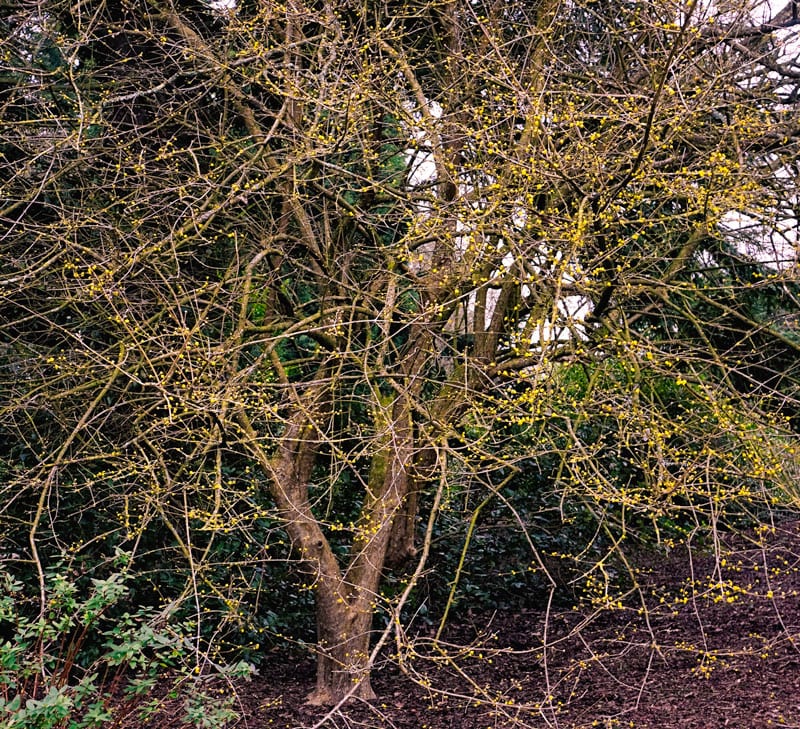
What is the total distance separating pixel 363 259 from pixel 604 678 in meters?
3.36

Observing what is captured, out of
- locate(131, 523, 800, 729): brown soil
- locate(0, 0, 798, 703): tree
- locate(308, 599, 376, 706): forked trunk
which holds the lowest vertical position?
locate(131, 523, 800, 729): brown soil

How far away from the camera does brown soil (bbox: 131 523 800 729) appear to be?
506cm

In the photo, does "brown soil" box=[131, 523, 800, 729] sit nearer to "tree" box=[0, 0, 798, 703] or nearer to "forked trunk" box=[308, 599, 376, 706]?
"forked trunk" box=[308, 599, 376, 706]

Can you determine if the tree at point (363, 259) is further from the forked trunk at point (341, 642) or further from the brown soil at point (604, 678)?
the brown soil at point (604, 678)

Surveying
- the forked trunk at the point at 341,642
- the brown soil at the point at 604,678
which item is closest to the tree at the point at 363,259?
the forked trunk at the point at 341,642

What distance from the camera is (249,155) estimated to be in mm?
5711

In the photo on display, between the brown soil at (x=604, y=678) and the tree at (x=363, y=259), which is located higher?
the tree at (x=363, y=259)

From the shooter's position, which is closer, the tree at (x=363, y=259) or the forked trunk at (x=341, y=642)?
the tree at (x=363, y=259)

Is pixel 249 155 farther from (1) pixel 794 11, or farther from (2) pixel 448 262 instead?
(1) pixel 794 11

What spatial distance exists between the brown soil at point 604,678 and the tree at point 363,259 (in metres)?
0.45

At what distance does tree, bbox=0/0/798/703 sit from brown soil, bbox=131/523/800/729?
0.45m

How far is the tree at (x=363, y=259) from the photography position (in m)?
4.33

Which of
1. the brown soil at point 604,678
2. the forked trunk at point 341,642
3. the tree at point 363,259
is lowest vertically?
the brown soil at point 604,678

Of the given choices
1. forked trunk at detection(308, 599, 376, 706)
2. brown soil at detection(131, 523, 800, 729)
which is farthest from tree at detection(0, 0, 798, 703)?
brown soil at detection(131, 523, 800, 729)
